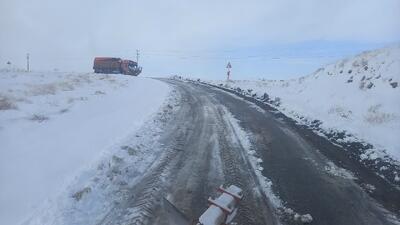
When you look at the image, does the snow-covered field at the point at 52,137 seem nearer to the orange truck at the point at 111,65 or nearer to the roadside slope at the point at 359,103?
the roadside slope at the point at 359,103

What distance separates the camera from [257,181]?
7.61m

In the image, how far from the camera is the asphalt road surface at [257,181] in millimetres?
6223

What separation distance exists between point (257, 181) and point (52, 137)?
544cm

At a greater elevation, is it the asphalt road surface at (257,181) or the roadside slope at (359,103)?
the roadside slope at (359,103)

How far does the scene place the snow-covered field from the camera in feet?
21.8

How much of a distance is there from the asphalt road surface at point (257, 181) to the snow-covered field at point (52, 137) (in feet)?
4.01

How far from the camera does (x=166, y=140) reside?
10.6m

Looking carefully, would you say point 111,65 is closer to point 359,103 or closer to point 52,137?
point 359,103

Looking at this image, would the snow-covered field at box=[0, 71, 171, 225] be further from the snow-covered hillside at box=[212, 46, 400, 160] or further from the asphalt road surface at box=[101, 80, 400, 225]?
the snow-covered hillside at box=[212, 46, 400, 160]

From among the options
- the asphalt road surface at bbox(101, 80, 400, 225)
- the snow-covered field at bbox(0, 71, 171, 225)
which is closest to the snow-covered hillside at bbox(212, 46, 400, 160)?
the asphalt road surface at bbox(101, 80, 400, 225)

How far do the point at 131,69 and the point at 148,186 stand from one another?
42.2 meters

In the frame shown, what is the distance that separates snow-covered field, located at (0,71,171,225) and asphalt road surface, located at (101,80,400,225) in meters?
1.22

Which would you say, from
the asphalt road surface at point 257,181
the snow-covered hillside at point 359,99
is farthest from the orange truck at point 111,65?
the asphalt road surface at point 257,181

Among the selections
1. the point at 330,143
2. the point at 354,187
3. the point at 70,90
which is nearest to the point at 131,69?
the point at 70,90
